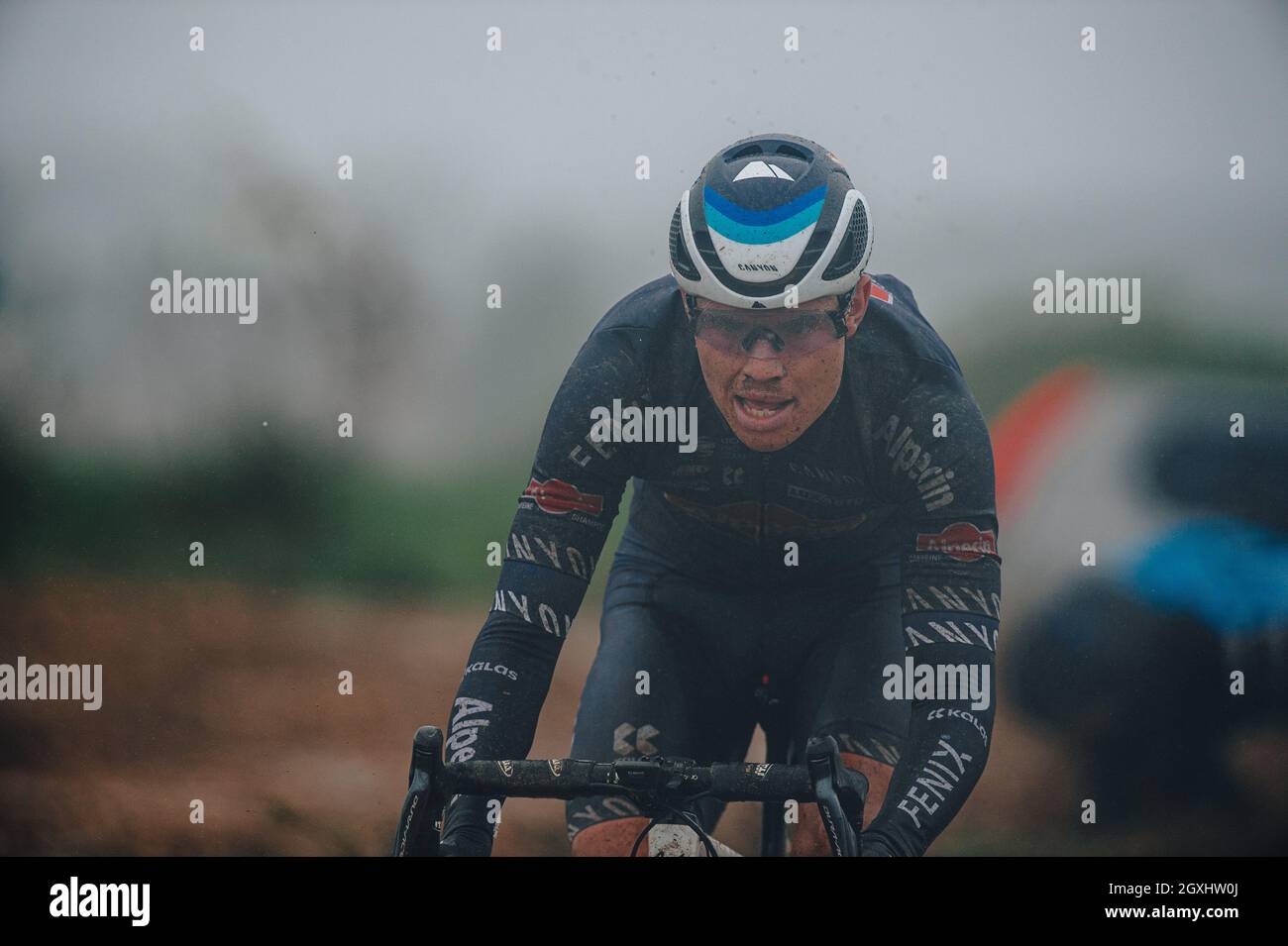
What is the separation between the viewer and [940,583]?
10.6 ft

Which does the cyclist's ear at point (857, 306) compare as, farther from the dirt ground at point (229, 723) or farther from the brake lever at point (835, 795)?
the dirt ground at point (229, 723)

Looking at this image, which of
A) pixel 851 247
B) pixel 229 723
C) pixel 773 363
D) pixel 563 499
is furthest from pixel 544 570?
pixel 229 723

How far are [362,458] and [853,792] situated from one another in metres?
2.32

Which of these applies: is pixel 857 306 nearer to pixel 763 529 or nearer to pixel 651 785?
pixel 763 529

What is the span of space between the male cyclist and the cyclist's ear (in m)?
0.01

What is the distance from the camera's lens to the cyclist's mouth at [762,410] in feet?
11.2

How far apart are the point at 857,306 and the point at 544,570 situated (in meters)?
0.98

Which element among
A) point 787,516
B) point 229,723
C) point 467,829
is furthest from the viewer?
point 229,723

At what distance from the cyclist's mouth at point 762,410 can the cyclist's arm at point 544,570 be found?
0.27 meters

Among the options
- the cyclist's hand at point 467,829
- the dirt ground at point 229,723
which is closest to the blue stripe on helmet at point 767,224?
the cyclist's hand at point 467,829

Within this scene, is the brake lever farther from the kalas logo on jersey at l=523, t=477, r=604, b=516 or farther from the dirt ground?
the dirt ground

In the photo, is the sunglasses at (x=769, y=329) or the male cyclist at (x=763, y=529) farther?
the sunglasses at (x=769, y=329)
